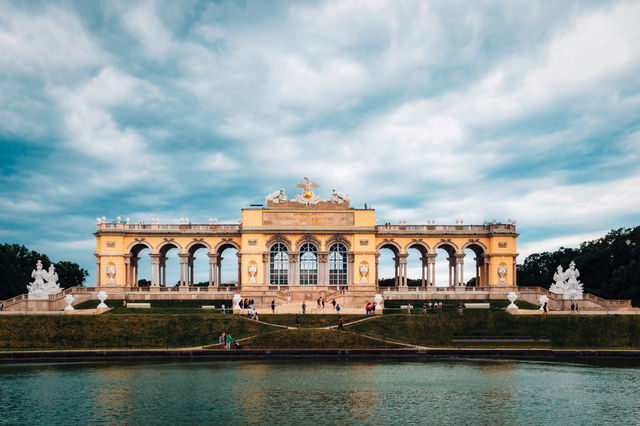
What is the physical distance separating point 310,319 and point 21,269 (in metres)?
51.7

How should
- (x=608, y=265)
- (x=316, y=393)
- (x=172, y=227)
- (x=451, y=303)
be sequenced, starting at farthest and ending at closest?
(x=608, y=265) < (x=172, y=227) < (x=451, y=303) < (x=316, y=393)

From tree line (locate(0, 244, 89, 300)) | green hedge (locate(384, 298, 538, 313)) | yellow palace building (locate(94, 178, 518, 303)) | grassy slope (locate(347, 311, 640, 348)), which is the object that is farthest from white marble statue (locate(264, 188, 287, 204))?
tree line (locate(0, 244, 89, 300))

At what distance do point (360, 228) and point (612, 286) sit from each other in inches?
1183

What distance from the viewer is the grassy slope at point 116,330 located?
39188 mm

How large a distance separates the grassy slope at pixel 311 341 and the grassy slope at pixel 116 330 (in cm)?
297

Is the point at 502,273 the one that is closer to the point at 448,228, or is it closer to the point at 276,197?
the point at 448,228

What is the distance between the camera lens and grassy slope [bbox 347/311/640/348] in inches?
1601

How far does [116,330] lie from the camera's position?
4081cm

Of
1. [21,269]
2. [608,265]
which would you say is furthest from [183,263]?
[608,265]

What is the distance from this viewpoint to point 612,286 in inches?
2616

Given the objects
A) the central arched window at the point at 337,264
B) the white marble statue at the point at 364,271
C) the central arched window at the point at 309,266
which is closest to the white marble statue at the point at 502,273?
the white marble statue at the point at 364,271

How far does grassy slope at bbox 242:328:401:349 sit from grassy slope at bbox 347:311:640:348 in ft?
10.3

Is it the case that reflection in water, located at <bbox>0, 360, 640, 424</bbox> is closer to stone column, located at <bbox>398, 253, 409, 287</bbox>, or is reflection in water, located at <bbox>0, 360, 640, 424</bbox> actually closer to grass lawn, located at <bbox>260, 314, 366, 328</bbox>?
grass lawn, located at <bbox>260, 314, 366, 328</bbox>

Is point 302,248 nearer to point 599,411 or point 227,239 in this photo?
point 227,239
